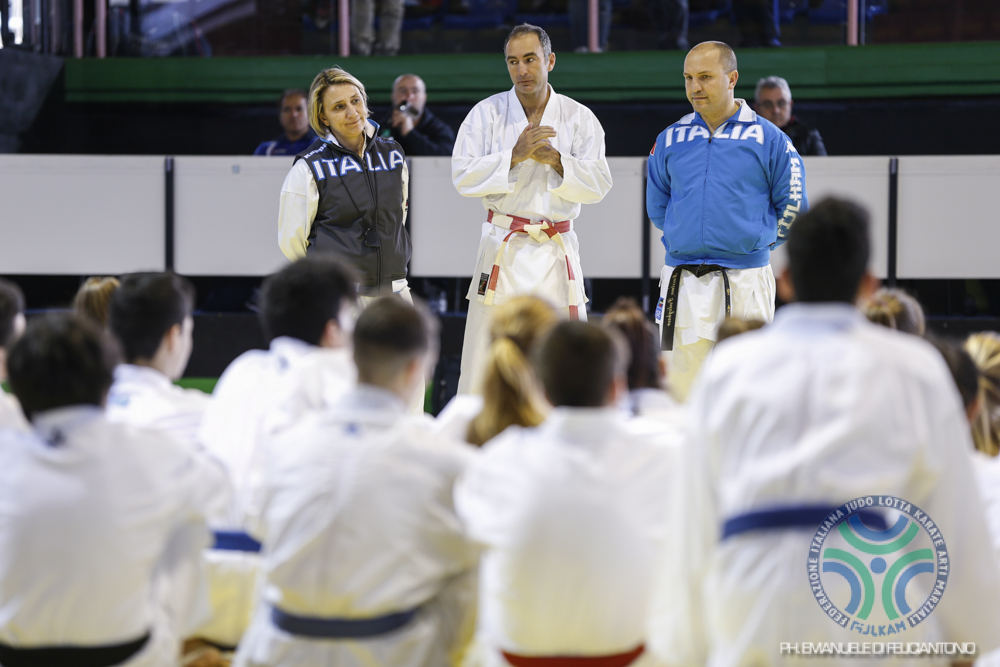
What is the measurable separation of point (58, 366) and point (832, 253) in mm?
1255

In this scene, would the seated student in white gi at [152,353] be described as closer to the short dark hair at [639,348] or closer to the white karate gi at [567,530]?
the white karate gi at [567,530]

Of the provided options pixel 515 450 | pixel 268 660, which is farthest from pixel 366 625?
pixel 515 450

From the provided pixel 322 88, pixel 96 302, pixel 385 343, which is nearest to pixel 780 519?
pixel 385 343

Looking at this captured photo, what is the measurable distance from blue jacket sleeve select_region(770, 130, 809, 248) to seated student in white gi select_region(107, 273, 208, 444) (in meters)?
2.21

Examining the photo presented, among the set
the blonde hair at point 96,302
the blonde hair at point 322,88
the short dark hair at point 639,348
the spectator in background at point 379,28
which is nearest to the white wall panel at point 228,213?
the spectator in background at point 379,28

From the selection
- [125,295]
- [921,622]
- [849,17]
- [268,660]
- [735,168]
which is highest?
[849,17]

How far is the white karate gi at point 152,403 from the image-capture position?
2.08 metres

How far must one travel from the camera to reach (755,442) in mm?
1470

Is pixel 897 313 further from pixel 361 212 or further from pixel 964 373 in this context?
pixel 361 212

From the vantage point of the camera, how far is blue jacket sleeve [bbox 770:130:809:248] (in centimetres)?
359

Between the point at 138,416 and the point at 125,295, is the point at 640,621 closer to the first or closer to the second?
the point at 138,416

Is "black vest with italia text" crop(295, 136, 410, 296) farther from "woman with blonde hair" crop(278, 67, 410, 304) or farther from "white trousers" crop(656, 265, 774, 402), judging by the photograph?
"white trousers" crop(656, 265, 774, 402)

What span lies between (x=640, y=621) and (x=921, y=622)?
439mm

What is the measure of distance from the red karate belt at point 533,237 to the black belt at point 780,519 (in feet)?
7.62
